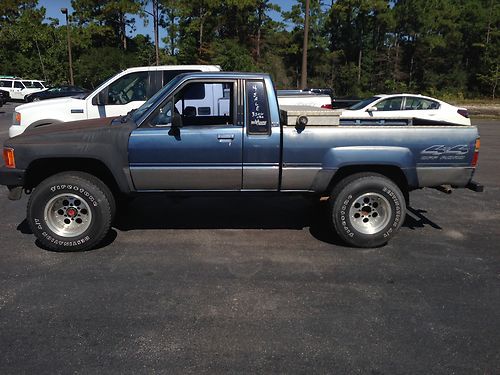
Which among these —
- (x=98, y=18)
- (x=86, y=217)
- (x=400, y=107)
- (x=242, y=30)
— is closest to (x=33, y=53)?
(x=98, y=18)

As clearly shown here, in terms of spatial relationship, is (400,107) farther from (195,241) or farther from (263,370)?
(263,370)

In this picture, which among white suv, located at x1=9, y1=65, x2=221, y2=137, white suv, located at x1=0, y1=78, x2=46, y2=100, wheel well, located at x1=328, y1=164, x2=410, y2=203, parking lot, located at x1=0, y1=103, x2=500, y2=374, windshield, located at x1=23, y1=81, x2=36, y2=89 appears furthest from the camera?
windshield, located at x1=23, y1=81, x2=36, y2=89

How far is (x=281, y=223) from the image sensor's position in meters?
6.29

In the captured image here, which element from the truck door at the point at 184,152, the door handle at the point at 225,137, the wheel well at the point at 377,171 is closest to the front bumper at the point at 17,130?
the truck door at the point at 184,152

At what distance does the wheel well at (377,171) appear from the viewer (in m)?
5.32

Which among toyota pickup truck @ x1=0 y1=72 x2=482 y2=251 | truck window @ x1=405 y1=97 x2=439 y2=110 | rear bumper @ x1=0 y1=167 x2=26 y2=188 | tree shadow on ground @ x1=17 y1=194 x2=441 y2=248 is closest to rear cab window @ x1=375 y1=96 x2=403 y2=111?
truck window @ x1=405 y1=97 x2=439 y2=110

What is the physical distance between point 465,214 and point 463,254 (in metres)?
1.85

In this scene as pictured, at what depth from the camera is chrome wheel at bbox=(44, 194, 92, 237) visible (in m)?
5.10

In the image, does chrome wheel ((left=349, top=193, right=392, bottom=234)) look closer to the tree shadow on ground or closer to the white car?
the tree shadow on ground

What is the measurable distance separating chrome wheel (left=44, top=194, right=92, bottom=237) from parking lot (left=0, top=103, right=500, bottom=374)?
27 centimetres

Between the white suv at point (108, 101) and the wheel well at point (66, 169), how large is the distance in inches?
133

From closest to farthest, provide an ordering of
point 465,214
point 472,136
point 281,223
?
point 472,136
point 281,223
point 465,214

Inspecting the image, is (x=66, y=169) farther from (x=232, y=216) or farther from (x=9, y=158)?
(x=232, y=216)

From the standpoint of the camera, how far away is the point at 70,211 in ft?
16.8
